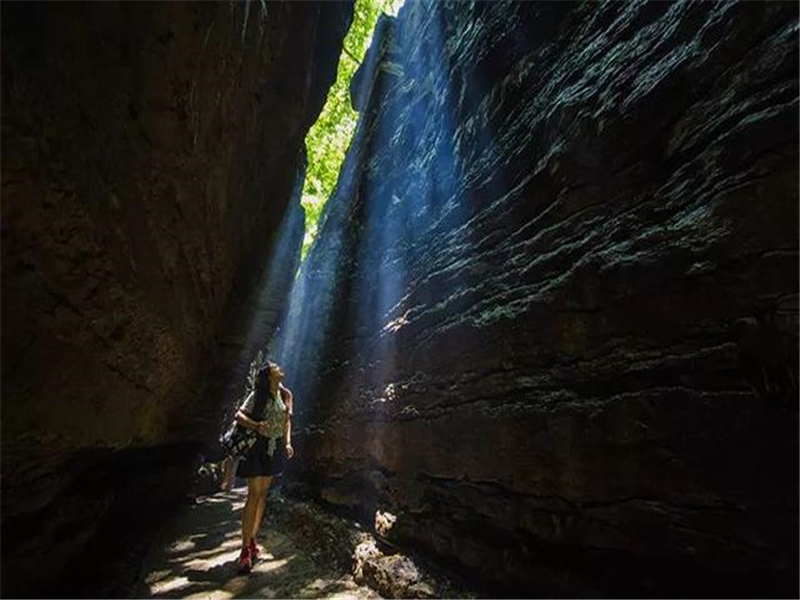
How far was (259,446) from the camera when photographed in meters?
6.03

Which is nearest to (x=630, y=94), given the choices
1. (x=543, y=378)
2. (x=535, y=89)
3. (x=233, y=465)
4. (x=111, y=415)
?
(x=535, y=89)

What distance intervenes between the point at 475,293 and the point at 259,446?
307 centimetres

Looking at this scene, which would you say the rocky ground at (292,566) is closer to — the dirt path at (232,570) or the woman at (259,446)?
the dirt path at (232,570)

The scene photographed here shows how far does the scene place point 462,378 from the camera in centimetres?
511

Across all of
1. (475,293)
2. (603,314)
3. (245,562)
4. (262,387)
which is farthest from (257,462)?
(603,314)

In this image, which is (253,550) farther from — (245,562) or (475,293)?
(475,293)

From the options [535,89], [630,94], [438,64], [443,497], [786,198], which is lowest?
[443,497]

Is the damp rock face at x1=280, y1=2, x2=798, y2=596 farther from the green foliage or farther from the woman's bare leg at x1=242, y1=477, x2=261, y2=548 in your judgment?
the green foliage

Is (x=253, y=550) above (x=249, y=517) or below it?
below

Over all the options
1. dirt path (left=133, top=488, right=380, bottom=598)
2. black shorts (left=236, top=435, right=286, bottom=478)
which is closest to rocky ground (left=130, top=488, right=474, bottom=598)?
dirt path (left=133, top=488, right=380, bottom=598)

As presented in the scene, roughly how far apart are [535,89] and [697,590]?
4454mm

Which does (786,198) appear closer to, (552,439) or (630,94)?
(630,94)

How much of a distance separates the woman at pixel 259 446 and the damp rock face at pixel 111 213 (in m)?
1.18

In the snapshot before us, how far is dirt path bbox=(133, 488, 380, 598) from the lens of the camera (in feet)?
16.6
